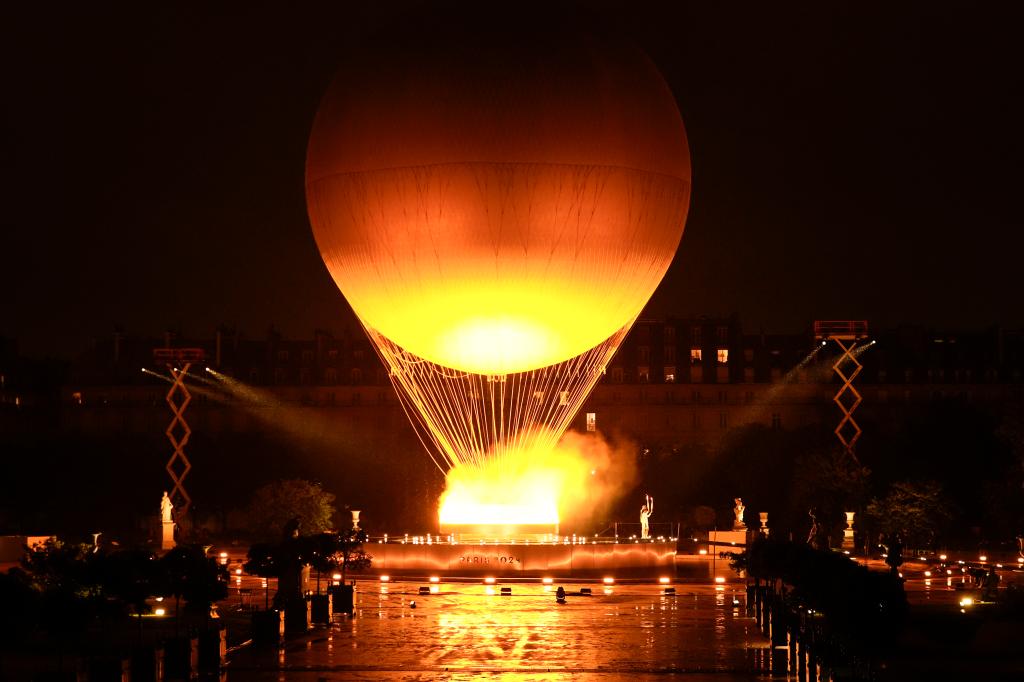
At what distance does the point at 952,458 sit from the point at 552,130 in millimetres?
59578

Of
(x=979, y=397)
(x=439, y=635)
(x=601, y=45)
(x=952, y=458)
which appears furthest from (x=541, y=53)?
(x=979, y=397)

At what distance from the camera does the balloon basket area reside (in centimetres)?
5925

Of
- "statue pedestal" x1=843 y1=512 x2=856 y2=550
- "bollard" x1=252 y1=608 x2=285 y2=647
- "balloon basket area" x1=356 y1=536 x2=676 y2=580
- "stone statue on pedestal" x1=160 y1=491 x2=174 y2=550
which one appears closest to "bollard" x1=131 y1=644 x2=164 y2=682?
"bollard" x1=252 y1=608 x2=285 y2=647

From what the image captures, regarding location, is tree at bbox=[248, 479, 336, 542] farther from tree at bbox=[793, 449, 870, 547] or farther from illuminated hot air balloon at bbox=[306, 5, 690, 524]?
illuminated hot air balloon at bbox=[306, 5, 690, 524]

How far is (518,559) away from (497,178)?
2142 centimetres

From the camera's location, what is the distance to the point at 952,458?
94.7 metres

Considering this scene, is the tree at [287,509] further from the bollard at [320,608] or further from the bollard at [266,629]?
the bollard at [266,629]

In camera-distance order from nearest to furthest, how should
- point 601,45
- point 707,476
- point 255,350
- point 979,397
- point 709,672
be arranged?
1. point 709,672
2. point 601,45
3. point 707,476
4. point 979,397
5. point 255,350

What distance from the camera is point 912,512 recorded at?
7775 centimetres

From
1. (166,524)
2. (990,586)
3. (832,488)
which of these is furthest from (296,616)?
(832,488)

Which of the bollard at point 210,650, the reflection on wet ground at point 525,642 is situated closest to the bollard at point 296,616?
the reflection on wet ground at point 525,642

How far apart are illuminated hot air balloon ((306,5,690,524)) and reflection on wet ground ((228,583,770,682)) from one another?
7.28m

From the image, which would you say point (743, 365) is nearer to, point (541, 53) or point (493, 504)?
point (493, 504)

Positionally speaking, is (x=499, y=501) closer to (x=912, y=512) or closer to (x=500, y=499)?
(x=500, y=499)
